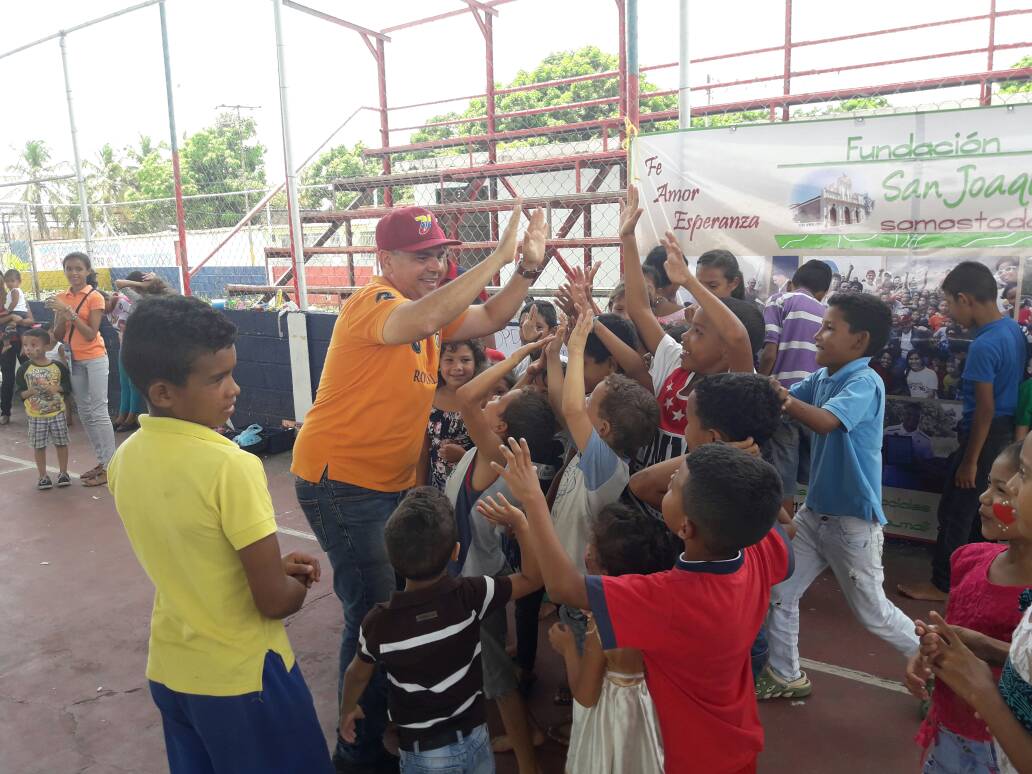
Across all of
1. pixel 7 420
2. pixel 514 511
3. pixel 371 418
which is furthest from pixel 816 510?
pixel 7 420

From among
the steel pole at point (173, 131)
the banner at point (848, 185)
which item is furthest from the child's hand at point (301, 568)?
the steel pole at point (173, 131)

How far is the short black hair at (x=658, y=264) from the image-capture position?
4047 millimetres

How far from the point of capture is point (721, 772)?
1683 mm

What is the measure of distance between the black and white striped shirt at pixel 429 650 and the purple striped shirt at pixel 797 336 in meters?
2.46

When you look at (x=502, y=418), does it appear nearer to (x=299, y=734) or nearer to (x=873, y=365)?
(x=299, y=734)

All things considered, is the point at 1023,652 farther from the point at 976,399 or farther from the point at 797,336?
the point at 797,336

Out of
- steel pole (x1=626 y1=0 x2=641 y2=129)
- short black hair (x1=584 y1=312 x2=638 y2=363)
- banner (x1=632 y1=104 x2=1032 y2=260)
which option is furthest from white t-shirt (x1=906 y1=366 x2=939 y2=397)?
steel pole (x1=626 y1=0 x2=641 y2=129)

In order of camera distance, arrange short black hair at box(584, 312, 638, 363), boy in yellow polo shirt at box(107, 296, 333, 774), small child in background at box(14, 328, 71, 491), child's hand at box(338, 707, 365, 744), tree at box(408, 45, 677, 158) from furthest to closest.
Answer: tree at box(408, 45, 677, 158) < small child in background at box(14, 328, 71, 491) < short black hair at box(584, 312, 638, 363) < child's hand at box(338, 707, 365, 744) < boy in yellow polo shirt at box(107, 296, 333, 774)

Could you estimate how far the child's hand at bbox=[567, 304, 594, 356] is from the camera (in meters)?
2.46

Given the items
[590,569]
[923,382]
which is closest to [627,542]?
[590,569]

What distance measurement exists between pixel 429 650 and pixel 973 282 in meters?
3.06

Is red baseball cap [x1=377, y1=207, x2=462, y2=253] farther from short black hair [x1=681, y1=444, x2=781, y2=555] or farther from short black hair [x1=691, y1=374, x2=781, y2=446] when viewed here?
short black hair [x1=681, y1=444, x2=781, y2=555]

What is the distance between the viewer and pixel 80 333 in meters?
5.98

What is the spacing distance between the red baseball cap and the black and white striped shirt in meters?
1.08
